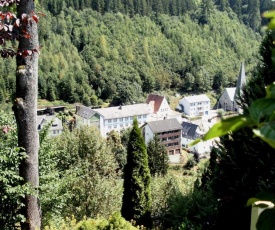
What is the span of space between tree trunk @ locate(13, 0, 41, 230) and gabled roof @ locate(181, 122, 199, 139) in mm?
34801

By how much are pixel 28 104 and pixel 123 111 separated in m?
40.8

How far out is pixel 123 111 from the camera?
147 feet

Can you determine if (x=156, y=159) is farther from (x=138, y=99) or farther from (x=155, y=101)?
(x=138, y=99)

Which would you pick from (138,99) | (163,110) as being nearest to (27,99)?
(163,110)

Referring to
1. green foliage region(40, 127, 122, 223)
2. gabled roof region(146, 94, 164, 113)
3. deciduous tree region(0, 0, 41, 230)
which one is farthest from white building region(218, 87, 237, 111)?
deciduous tree region(0, 0, 41, 230)

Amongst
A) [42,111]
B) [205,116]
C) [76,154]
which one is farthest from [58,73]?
[76,154]

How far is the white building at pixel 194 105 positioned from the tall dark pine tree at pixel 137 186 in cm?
4219

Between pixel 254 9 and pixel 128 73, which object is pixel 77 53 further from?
pixel 254 9

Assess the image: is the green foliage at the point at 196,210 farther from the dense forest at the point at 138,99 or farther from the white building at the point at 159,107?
the white building at the point at 159,107

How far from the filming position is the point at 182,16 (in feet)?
275

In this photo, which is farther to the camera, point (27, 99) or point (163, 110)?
point (163, 110)

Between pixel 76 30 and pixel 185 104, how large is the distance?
29.6 meters

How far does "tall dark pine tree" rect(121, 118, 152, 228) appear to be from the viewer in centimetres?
1041

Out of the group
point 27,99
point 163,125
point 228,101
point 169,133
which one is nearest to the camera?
point 27,99
